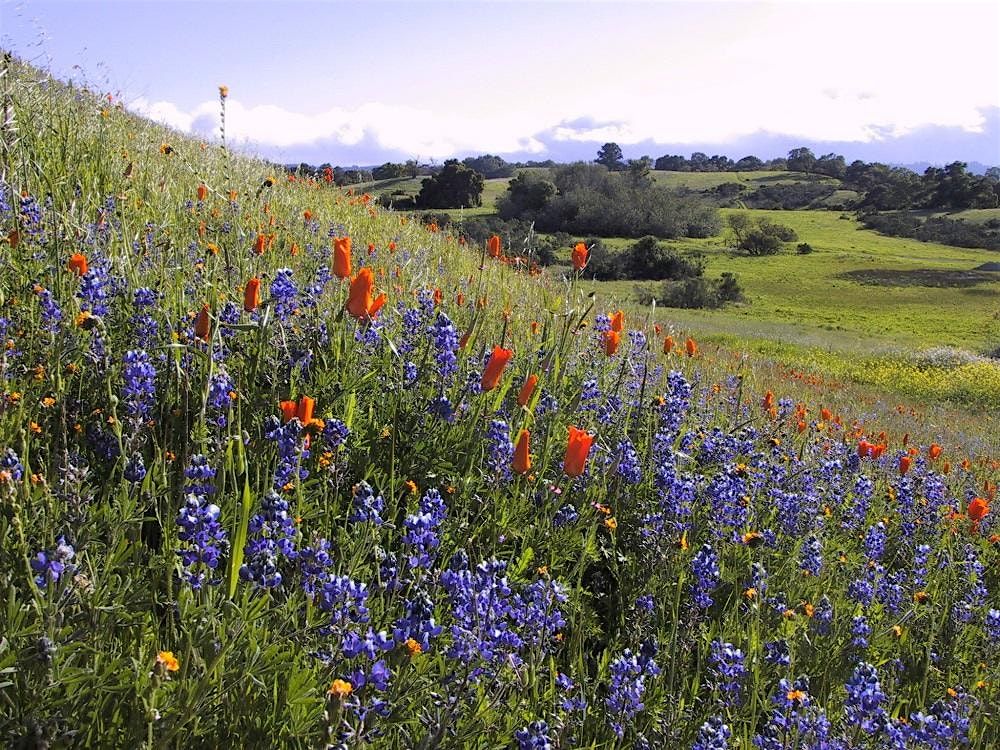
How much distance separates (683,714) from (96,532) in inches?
70.5

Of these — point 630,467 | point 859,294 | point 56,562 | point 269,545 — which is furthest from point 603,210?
point 56,562

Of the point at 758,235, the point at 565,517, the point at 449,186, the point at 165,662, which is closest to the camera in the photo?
the point at 165,662

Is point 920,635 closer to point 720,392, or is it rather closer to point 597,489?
point 597,489

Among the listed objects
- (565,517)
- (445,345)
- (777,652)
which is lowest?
(777,652)

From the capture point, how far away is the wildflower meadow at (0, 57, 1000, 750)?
156 centimetres

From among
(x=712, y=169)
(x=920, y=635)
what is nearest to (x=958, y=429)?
(x=920, y=635)

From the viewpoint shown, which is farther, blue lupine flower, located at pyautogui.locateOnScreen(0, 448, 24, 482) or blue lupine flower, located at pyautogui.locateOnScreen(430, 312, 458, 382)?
blue lupine flower, located at pyautogui.locateOnScreen(430, 312, 458, 382)

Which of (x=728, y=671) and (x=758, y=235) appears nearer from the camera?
(x=728, y=671)

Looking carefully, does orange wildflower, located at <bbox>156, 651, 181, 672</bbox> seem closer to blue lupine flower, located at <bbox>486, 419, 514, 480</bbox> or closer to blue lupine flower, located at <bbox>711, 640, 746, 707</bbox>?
blue lupine flower, located at <bbox>486, 419, 514, 480</bbox>

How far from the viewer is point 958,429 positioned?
592 inches

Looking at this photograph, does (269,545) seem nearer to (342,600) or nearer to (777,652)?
(342,600)

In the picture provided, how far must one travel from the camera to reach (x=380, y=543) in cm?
239

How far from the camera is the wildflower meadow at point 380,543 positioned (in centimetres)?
156

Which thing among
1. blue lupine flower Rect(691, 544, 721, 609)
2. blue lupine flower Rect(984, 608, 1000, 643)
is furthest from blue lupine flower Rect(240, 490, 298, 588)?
blue lupine flower Rect(984, 608, 1000, 643)
